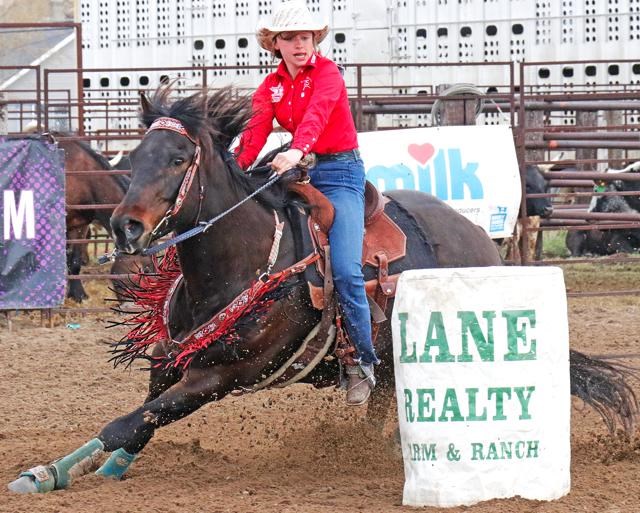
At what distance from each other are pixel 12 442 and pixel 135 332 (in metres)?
1.21

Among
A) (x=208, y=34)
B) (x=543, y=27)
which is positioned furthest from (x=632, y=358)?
(x=208, y=34)

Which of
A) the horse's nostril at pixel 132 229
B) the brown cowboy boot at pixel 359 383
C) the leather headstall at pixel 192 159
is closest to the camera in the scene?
the horse's nostril at pixel 132 229

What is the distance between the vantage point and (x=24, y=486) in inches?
178

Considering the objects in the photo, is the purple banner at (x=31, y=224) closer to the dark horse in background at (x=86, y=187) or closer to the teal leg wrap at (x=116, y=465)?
the dark horse in background at (x=86, y=187)

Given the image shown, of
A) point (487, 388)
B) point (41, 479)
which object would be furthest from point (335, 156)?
point (41, 479)

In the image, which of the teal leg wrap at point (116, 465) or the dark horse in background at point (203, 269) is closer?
the dark horse in background at point (203, 269)

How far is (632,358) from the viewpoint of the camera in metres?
7.98

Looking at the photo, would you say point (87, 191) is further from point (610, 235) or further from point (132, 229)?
point (610, 235)

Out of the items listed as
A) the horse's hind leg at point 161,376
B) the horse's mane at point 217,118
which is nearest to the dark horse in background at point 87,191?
the horse's hind leg at point 161,376

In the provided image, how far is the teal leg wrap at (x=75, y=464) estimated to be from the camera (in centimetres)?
462

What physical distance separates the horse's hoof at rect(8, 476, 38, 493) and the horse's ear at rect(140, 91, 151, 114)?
1568 millimetres

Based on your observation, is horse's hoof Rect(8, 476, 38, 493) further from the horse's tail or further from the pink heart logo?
the pink heart logo

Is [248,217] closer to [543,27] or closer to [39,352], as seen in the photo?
[39,352]

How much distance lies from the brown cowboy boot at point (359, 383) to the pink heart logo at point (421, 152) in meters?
4.74
